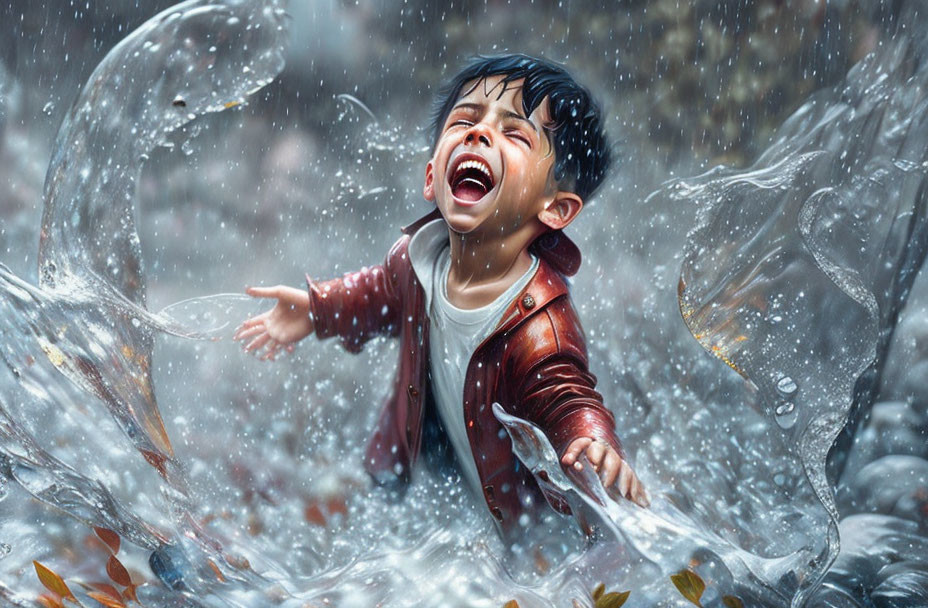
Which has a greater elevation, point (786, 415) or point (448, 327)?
point (448, 327)

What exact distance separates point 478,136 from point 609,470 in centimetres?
35

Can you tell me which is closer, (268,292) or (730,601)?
(730,601)

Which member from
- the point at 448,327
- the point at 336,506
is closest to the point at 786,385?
the point at 448,327

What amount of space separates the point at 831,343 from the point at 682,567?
0.97 feet

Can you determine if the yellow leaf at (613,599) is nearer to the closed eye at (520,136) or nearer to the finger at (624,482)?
the finger at (624,482)

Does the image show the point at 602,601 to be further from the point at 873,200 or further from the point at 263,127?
the point at 263,127

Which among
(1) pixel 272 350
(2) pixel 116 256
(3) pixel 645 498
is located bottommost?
(3) pixel 645 498

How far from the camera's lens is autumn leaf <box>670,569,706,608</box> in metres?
1.16

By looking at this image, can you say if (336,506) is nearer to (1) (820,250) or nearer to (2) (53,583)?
(2) (53,583)

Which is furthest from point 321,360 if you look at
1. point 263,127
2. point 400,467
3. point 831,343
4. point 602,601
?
point 831,343

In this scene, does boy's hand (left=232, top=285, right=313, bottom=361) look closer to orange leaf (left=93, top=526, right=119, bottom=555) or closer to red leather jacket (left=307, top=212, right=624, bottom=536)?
red leather jacket (left=307, top=212, right=624, bottom=536)

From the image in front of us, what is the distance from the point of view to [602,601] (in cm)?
117

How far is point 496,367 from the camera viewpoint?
119 cm

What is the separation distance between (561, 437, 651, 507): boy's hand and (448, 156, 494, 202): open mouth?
0.26 meters
